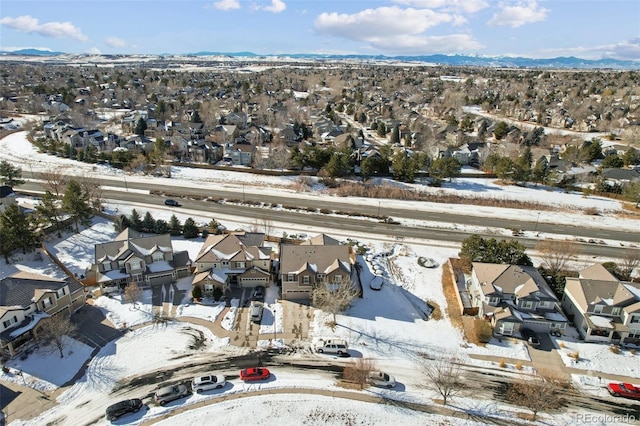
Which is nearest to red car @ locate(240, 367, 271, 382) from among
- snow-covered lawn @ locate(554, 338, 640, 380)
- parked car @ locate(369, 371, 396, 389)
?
parked car @ locate(369, 371, 396, 389)

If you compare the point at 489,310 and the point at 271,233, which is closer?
the point at 489,310

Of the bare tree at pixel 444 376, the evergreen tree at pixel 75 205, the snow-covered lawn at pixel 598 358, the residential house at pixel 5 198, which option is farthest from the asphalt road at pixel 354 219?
the bare tree at pixel 444 376

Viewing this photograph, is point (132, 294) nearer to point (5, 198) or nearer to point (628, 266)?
point (5, 198)

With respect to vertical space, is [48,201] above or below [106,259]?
above

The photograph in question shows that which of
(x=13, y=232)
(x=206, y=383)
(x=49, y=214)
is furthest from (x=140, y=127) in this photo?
(x=206, y=383)

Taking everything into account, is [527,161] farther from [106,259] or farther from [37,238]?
[37,238]

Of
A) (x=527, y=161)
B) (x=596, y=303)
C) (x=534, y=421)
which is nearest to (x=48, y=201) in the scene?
(x=534, y=421)
